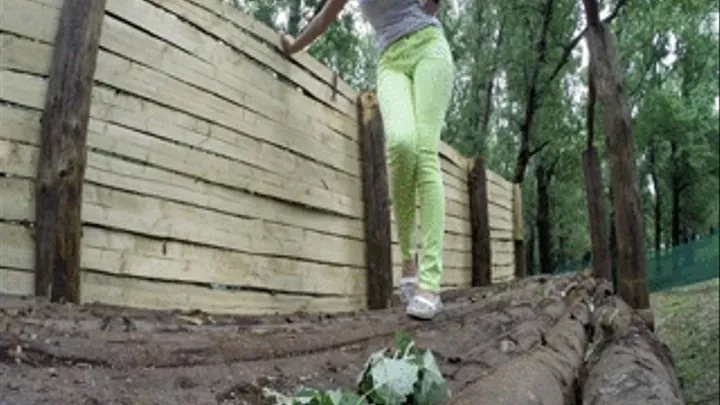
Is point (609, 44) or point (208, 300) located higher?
point (609, 44)

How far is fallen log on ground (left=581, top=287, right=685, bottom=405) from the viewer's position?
1.43 meters

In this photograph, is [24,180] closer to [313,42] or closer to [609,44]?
[313,42]

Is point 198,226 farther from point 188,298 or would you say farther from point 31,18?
point 31,18

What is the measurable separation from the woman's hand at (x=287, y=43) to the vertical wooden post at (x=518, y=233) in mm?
976

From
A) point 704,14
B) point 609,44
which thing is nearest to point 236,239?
point 609,44

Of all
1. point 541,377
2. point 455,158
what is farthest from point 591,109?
point 541,377

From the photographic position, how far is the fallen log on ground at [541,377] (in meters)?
1.22

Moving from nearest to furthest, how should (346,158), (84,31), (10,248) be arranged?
1. (10,248)
2. (84,31)
3. (346,158)

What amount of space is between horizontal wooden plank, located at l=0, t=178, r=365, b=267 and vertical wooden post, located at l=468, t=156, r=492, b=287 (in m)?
0.52

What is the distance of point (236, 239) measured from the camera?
8.84 feet

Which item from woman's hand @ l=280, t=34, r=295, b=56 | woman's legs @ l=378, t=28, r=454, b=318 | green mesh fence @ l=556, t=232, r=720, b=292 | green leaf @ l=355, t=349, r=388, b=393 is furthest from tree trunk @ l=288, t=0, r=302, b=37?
green leaf @ l=355, t=349, r=388, b=393

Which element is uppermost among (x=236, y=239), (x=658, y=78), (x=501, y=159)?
(x=658, y=78)

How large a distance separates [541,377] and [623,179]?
1.80 metres

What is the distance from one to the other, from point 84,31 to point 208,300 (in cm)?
86
